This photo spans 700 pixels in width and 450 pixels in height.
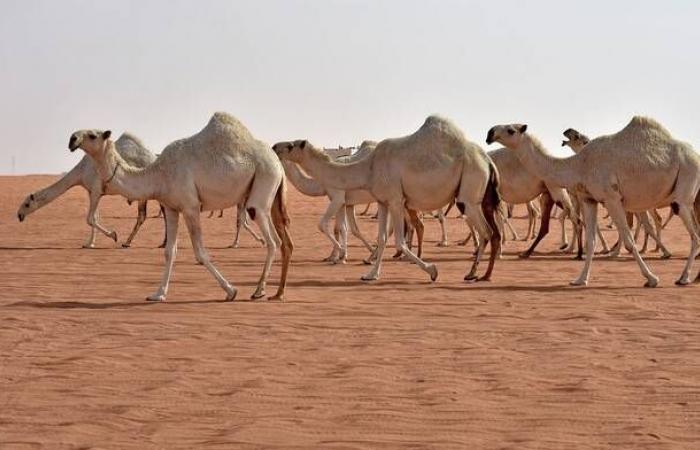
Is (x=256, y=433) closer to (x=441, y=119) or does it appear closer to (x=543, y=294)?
(x=543, y=294)

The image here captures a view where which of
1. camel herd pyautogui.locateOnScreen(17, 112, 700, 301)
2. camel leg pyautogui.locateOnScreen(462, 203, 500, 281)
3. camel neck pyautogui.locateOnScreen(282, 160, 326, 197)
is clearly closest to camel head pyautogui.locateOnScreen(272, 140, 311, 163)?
camel herd pyautogui.locateOnScreen(17, 112, 700, 301)

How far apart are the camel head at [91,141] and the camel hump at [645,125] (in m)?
6.42

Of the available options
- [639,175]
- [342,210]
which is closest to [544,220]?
[342,210]

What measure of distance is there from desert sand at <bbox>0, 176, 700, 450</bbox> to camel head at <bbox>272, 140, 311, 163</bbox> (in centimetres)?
171

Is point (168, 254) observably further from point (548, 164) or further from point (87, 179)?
point (87, 179)

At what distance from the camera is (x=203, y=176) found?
12445 mm

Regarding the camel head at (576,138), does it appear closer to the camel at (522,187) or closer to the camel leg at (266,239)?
the camel at (522,187)

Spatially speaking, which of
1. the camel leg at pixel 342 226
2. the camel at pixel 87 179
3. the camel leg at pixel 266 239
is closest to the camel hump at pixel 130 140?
the camel at pixel 87 179

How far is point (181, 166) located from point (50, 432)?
20.9 feet

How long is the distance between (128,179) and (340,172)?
11.9 feet

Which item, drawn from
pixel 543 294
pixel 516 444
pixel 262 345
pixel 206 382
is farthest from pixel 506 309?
pixel 516 444

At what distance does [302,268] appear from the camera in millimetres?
17797

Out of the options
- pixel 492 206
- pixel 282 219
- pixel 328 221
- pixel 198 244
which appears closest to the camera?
pixel 198 244

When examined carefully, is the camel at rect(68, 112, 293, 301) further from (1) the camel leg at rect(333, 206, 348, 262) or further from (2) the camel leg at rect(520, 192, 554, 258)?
(2) the camel leg at rect(520, 192, 554, 258)
